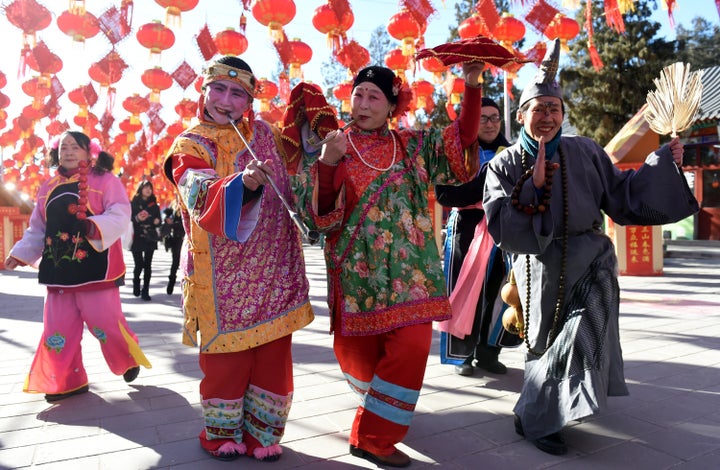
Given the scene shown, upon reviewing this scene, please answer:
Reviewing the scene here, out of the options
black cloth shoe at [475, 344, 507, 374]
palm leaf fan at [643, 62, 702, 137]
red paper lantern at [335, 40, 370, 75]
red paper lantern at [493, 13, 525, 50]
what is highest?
red paper lantern at [493, 13, 525, 50]

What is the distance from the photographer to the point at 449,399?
3023 mm

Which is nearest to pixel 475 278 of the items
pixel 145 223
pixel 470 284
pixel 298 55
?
pixel 470 284

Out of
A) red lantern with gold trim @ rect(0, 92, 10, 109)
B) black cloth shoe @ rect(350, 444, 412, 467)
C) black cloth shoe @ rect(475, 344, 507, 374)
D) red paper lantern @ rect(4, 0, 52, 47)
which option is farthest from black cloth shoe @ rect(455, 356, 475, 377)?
red lantern with gold trim @ rect(0, 92, 10, 109)

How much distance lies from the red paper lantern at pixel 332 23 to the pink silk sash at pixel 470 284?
3.75m

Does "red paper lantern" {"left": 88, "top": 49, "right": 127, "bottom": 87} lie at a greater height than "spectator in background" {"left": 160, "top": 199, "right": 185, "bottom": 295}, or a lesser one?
greater

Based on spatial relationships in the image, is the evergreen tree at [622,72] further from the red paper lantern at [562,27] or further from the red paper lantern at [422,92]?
the red paper lantern at [562,27]

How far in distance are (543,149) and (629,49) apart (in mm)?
15742

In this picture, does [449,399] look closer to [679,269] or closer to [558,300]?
[558,300]

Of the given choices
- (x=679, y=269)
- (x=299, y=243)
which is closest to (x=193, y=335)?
(x=299, y=243)

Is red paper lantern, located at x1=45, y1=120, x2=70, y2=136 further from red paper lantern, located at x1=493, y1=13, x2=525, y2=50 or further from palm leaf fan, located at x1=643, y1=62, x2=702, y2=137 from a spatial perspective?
palm leaf fan, located at x1=643, y1=62, x2=702, y2=137

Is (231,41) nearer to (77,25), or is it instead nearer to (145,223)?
(77,25)

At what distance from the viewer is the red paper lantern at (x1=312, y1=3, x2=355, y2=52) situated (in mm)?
6090

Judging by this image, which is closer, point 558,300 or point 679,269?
point 558,300

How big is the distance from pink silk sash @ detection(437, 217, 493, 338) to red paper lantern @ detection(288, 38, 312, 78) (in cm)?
486
